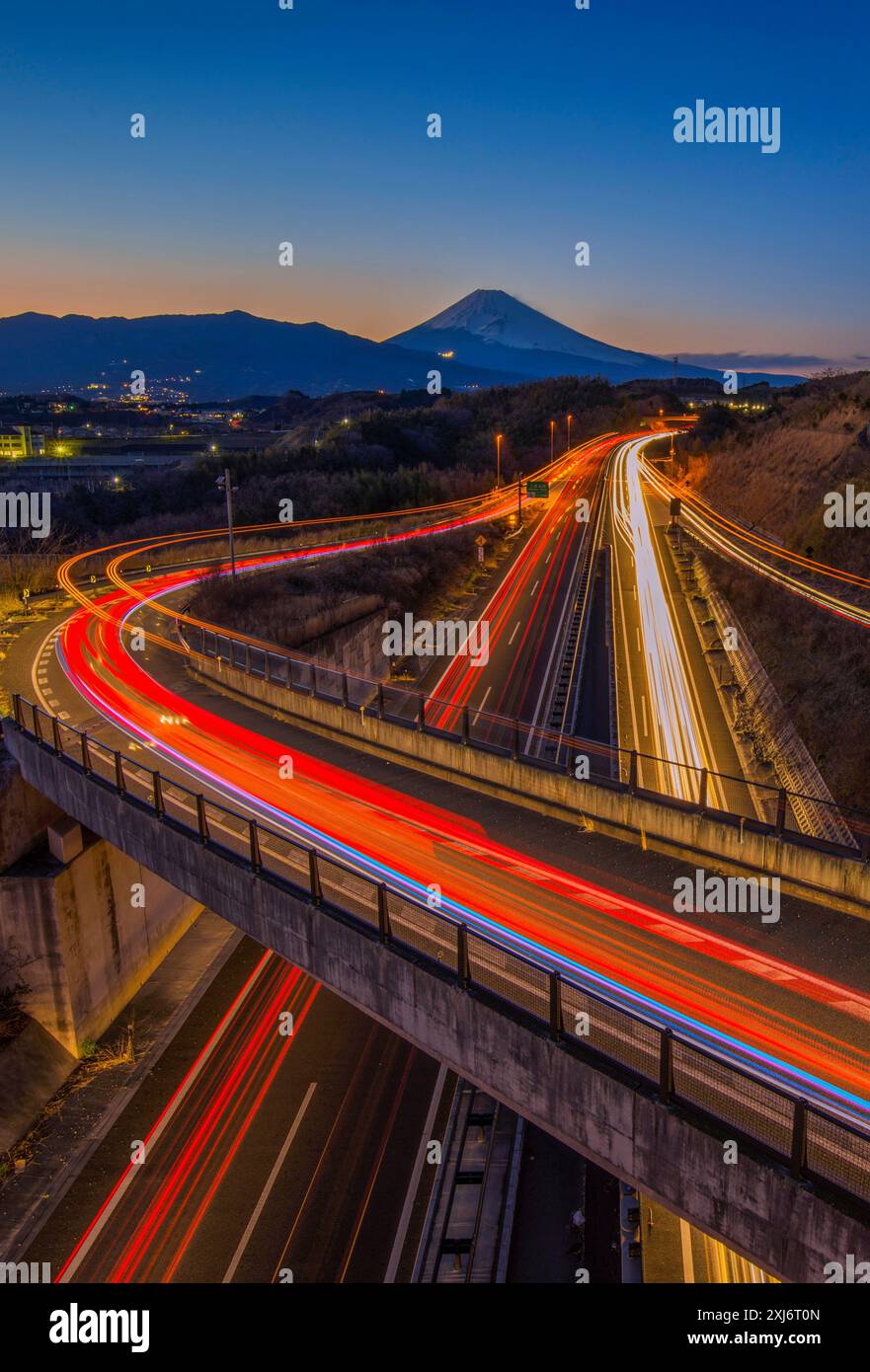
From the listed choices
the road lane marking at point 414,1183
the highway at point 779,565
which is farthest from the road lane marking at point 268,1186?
the highway at point 779,565

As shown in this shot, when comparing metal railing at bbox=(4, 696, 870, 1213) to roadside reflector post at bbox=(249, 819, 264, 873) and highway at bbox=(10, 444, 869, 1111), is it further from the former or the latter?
highway at bbox=(10, 444, 869, 1111)

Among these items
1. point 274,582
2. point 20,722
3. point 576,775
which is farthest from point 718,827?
point 274,582

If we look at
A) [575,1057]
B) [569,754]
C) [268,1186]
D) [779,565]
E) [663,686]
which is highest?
[779,565]

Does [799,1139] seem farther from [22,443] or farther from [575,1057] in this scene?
[22,443]

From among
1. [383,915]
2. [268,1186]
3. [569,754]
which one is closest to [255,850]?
[383,915]

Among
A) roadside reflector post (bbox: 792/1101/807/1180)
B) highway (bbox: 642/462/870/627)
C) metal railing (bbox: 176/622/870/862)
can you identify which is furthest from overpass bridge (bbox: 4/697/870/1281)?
highway (bbox: 642/462/870/627)

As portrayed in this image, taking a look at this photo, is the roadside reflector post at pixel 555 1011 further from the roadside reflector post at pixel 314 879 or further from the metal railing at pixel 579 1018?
the roadside reflector post at pixel 314 879
